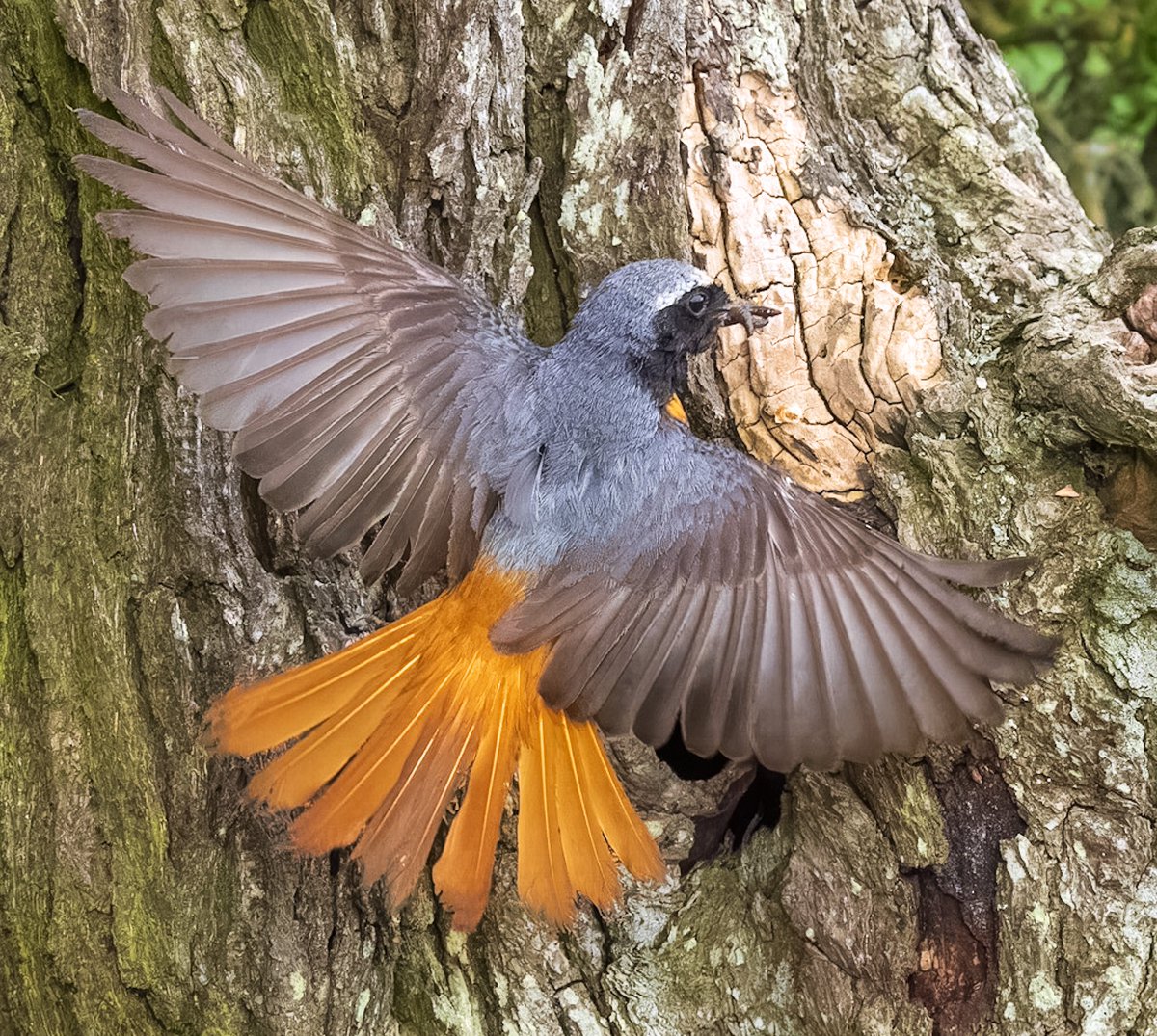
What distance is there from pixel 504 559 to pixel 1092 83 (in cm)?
373

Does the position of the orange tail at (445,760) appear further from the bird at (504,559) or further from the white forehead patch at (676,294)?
the white forehead patch at (676,294)

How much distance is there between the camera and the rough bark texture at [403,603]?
7.75 feet

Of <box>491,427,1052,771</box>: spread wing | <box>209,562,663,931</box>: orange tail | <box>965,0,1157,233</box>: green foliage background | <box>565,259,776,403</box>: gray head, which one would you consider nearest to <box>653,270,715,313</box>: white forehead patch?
<box>565,259,776,403</box>: gray head

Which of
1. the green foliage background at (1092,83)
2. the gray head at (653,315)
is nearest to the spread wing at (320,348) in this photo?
the gray head at (653,315)

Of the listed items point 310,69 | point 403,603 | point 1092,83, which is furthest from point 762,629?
point 1092,83

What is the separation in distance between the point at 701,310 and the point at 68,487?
4.55 ft

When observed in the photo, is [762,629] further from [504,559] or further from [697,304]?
[697,304]

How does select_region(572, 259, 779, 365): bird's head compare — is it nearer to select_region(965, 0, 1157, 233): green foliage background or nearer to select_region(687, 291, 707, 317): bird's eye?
select_region(687, 291, 707, 317): bird's eye

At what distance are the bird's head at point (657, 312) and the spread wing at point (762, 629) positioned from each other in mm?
202

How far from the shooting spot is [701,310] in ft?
8.47

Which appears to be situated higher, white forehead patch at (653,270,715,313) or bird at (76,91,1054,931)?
white forehead patch at (653,270,715,313)

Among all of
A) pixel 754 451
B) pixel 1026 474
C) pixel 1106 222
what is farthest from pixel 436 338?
pixel 1106 222

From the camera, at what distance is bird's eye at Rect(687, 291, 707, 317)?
8.45 feet

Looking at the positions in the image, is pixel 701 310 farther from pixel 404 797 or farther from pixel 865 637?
pixel 404 797
